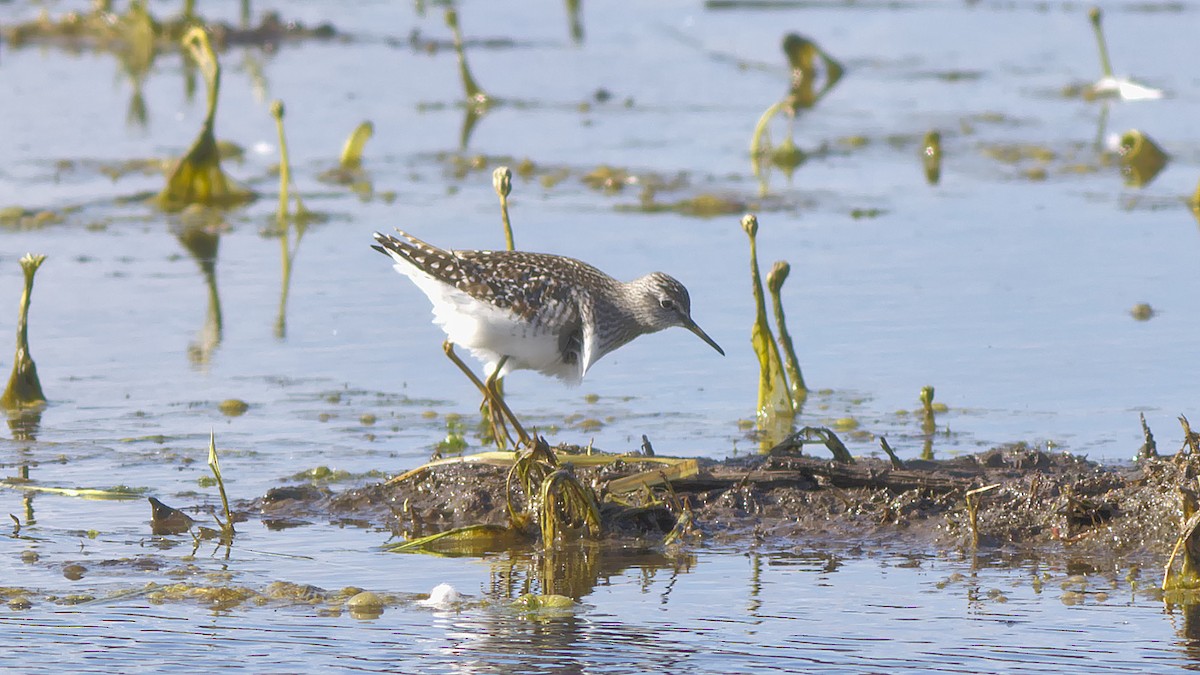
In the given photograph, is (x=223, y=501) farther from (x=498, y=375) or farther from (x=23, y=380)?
(x=23, y=380)

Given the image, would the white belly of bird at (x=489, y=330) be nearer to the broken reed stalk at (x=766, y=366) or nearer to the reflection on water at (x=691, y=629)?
the broken reed stalk at (x=766, y=366)

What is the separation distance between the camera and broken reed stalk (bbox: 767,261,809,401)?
7.93 m

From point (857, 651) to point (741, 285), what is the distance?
17.3 ft

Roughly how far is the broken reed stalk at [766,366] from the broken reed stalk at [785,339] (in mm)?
76

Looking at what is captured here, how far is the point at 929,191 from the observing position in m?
12.8

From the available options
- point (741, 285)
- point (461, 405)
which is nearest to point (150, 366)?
point (461, 405)

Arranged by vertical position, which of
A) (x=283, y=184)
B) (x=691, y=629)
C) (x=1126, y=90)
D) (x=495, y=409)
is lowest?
(x=691, y=629)

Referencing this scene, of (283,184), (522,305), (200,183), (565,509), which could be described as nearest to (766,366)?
(522,305)

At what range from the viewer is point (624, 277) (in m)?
10.2

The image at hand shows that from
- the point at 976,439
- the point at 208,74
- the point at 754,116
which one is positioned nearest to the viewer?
the point at 976,439

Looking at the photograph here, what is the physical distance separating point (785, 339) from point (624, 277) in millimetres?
2206

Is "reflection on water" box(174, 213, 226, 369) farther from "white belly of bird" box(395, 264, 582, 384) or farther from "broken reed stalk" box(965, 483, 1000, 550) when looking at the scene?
"broken reed stalk" box(965, 483, 1000, 550)

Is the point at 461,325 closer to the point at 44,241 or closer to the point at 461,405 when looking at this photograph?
the point at 461,405

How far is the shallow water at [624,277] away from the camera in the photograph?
5418mm
